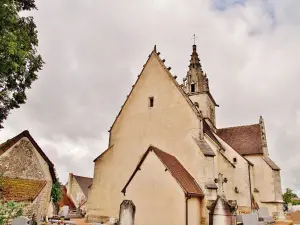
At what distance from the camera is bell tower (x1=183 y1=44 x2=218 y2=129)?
33.4 m

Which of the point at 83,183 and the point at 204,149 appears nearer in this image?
the point at 204,149

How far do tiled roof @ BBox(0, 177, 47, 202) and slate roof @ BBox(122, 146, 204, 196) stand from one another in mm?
4182

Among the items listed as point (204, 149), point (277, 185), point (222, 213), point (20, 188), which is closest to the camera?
point (222, 213)

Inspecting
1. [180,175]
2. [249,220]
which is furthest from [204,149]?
[249,220]

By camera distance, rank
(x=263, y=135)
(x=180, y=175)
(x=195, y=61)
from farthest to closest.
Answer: (x=195, y=61), (x=263, y=135), (x=180, y=175)

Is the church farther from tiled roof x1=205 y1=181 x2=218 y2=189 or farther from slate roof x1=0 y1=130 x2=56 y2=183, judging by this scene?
slate roof x1=0 y1=130 x2=56 y2=183

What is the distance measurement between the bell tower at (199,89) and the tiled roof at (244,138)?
9.51 feet

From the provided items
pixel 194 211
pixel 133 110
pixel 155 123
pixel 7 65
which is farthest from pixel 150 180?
pixel 7 65

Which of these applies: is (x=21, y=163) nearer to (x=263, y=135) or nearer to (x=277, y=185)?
(x=277, y=185)

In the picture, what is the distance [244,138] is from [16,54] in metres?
24.7

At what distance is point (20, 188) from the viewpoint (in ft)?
40.0

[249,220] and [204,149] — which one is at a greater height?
[204,149]

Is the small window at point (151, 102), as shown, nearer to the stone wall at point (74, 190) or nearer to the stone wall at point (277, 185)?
the stone wall at point (277, 185)

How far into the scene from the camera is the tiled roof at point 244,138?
2764 cm
